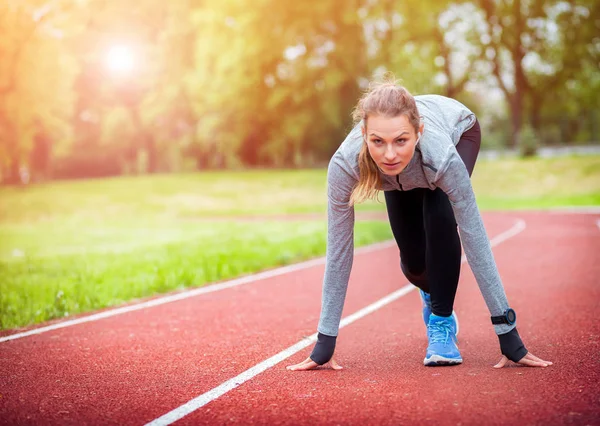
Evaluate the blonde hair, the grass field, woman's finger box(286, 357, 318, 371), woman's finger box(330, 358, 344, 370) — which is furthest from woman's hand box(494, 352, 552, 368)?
the grass field

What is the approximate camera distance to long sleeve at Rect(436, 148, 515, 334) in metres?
3.92

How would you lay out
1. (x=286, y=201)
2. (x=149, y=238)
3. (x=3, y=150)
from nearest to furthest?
(x=149, y=238) < (x=3, y=150) < (x=286, y=201)

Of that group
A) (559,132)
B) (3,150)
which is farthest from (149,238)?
(559,132)

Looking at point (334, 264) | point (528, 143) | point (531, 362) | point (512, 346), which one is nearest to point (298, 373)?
point (334, 264)

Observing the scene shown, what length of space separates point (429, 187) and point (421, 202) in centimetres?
41

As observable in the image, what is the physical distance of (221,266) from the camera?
1021 cm

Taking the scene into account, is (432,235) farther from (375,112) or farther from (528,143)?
(528,143)

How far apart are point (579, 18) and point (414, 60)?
1019cm

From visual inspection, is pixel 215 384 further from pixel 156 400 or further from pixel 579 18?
pixel 579 18

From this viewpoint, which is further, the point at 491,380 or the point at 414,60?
the point at 414,60

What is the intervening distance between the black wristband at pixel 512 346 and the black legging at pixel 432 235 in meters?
0.42

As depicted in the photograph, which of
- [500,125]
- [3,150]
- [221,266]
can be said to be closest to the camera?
[221,266]

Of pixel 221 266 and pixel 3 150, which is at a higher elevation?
pixel 3 150

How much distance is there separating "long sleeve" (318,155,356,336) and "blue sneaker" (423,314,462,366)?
63cm
